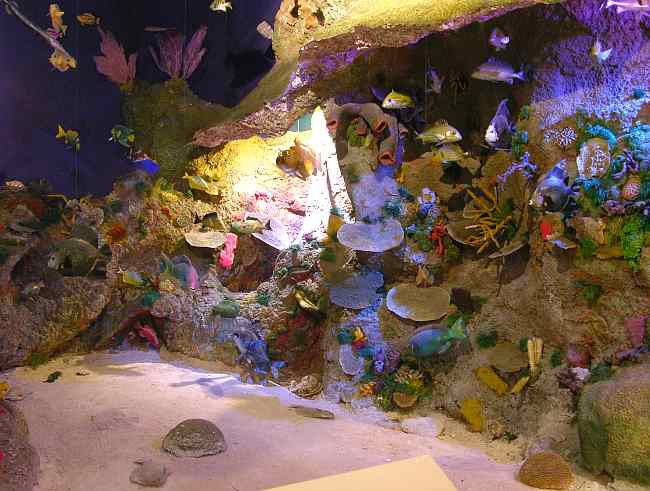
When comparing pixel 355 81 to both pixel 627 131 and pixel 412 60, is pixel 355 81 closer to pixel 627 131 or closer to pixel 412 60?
pixel 412 60

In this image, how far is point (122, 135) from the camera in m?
7.07

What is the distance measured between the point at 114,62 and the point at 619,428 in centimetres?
669

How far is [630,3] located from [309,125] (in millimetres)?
4245

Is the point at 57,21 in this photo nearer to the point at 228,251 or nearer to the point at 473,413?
the point at 228,251

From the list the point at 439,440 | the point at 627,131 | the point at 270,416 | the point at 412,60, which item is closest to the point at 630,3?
the point at 627,131

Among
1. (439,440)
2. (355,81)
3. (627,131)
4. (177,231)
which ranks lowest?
(439,440)

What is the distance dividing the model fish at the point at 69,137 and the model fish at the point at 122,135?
488mm

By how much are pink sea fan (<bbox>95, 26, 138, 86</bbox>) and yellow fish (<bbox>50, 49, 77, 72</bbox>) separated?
46cm

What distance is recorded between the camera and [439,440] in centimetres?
505

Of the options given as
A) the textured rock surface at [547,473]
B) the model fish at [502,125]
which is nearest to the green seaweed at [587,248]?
the model fish at [502,125]

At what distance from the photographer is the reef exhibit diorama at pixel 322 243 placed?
4.32m

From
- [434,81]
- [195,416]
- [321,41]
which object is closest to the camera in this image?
[195,416]

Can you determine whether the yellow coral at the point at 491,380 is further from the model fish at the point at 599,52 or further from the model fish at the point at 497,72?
the model fish at the point at 599,52

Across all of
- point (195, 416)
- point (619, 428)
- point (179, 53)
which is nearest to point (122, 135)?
point (179, 53)
